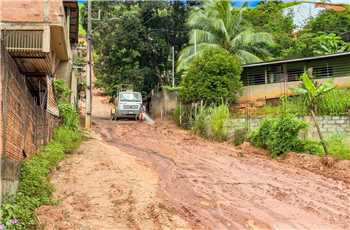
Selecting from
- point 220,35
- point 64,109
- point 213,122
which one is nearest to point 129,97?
point 220,35

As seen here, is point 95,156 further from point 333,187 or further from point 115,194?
point 333,187

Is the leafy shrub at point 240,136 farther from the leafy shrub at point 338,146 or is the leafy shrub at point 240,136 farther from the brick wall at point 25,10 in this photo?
the brick wall at point 25,10

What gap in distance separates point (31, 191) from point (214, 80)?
1868 centimetres

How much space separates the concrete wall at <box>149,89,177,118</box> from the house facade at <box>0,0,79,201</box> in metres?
17.9

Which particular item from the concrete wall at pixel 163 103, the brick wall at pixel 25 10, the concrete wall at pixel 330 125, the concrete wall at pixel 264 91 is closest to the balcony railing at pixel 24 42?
the brick wall at pixel 25 10

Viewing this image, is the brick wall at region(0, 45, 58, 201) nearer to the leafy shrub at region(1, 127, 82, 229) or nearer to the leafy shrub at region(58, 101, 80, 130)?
the leafy shrub at region(1, 127, 82, 229)

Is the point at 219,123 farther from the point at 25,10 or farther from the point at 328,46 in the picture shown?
the point at 328,46

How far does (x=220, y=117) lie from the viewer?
26.8 metres

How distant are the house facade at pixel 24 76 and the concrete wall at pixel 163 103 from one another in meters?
17.9

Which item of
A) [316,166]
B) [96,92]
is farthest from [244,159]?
[96,92]

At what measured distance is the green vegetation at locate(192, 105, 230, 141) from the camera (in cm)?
2647

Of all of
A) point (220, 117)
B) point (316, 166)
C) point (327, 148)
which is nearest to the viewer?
point (316, 166)

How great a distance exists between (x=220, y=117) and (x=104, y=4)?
2092 centimetres

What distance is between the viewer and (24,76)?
14.9 metres
